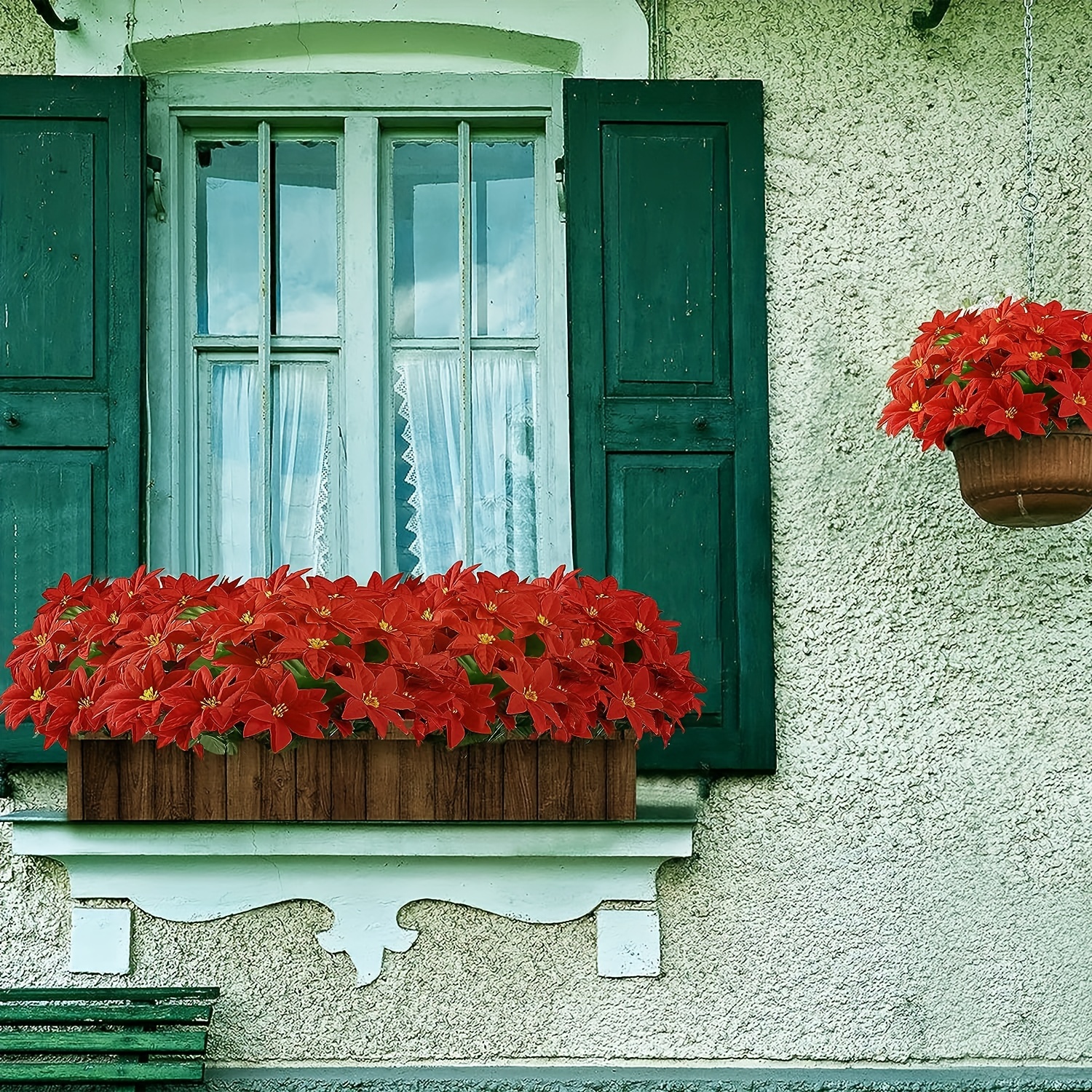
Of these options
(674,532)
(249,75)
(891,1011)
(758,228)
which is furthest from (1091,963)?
(249,75)

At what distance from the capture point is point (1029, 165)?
11.2 feet

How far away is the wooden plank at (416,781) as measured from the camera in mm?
3102

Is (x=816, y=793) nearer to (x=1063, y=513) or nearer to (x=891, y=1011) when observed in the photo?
(x=891, y=1011)

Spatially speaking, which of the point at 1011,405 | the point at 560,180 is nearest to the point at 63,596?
the point at 560,180

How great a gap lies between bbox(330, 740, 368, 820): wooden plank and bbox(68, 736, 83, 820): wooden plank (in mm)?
552

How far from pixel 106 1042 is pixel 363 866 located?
0.66 meters

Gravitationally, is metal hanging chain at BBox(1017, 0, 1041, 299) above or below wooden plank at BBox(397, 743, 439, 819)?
above

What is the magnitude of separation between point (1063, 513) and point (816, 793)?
867 millimetres

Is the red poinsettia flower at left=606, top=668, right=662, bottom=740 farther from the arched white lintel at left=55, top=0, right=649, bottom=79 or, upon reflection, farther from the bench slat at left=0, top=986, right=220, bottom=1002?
the arched white lintel at left=55, top=0, right=649, bottom=79

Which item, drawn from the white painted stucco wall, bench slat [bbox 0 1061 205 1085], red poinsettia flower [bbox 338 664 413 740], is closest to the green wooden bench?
bench slat [bbox 0 1061 205 1085]

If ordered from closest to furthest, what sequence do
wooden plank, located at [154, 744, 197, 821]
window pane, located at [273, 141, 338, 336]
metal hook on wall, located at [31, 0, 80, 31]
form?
wooden plank, located at [154, 744, 197, 821] → metal hook on wall, located at [31, 0, 80, 31] → window pane, located at [273, 141, 338, 336]

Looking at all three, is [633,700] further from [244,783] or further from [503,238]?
[503,238]

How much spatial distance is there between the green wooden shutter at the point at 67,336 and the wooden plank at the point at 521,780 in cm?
104

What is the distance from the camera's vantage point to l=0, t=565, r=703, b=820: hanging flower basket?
2.93 metres
